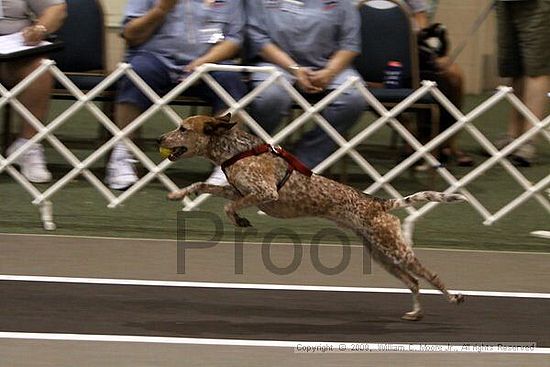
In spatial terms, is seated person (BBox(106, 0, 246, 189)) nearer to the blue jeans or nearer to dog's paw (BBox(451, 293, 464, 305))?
the blue jeans

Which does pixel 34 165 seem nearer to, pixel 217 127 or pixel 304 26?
pixel 304 26

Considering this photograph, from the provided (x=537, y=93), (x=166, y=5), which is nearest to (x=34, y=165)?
(x=166, y=5)

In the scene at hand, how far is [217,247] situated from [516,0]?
3.28 metres

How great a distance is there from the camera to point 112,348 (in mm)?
4762

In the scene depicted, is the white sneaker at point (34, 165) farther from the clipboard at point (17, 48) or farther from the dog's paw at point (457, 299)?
the dog's paw at point (457, 299)

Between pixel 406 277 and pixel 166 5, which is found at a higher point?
pixel 166 5

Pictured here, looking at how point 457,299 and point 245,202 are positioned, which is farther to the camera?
point 457,299

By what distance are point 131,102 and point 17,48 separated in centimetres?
77

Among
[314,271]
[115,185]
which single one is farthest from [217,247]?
[115,185]

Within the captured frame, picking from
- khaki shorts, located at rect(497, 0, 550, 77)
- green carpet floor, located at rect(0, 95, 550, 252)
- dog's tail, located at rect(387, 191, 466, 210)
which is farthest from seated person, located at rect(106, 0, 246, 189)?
dog's tail, located at rect(387, 191, 466, 210)

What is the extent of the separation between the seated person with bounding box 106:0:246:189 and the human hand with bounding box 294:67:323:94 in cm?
35

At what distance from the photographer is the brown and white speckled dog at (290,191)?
5.13 m

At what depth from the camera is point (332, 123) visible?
7.77m

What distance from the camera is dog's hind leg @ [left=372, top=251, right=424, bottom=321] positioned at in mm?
5320
